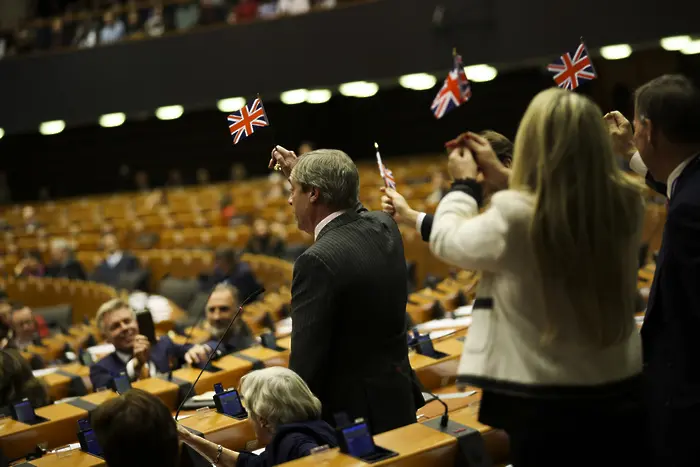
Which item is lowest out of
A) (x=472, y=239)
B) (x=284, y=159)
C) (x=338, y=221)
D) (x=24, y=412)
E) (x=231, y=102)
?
(x=24, y=412)

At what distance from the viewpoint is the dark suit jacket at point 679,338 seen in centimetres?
180

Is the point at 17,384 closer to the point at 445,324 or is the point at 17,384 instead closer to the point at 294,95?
the point at 445,324

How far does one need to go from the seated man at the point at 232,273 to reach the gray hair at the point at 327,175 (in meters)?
5.16

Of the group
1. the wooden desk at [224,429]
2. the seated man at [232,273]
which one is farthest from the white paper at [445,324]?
the seated man at [232,273]

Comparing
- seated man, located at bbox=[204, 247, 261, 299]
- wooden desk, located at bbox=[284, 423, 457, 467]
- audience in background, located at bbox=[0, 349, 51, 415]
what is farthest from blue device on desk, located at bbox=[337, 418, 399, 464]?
seated man, located at bbox=[204, 247, 261, 299]

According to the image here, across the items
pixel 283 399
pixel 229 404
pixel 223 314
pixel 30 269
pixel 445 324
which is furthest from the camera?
pixel 30 269

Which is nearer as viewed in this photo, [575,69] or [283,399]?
[283,399]

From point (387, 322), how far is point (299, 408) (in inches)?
12.8

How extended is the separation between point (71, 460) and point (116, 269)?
8.07 meters

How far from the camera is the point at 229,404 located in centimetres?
288

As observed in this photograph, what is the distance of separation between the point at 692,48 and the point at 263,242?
5.01 m

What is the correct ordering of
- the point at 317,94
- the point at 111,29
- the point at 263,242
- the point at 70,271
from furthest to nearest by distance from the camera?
the point at 111,29 < the point at 317,94 < the point at 70,271 < the point at 263,242

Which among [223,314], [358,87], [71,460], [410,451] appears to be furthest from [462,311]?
[358,87]

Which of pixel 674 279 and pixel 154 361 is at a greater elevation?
pixel 674 279
